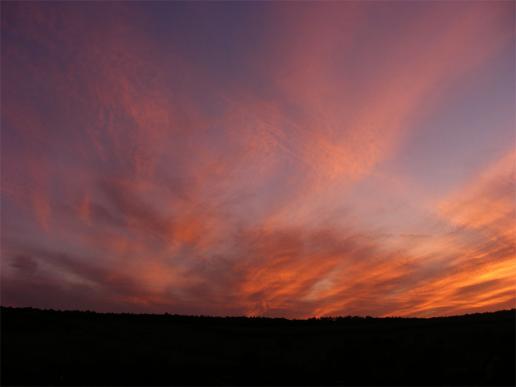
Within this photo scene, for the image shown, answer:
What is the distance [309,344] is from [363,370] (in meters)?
6.34

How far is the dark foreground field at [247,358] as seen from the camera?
71.4ft

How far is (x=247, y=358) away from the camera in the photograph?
26.6 metres

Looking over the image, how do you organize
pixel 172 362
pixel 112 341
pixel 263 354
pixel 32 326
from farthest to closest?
1. pixel 32 326
2. pixel 112 341
3. pixel 263 354
4. pixel 172 362

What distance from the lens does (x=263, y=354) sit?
1043 inches

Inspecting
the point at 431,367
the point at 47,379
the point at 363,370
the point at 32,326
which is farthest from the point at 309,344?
the point at 32,326

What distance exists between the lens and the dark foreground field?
21750 mm

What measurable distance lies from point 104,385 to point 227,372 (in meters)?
6.20

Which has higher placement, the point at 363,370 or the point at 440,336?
the point at 440,336

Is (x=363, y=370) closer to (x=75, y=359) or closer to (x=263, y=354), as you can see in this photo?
(x=263, y=354)

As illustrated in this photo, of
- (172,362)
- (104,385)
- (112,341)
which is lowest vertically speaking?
(104,385)

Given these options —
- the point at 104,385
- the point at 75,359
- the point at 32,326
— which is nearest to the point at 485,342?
the point at 104,385

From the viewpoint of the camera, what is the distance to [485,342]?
24078 mm

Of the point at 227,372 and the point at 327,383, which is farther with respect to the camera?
the point at 227,372

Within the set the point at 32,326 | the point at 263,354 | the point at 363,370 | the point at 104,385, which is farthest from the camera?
the point at 32,326
